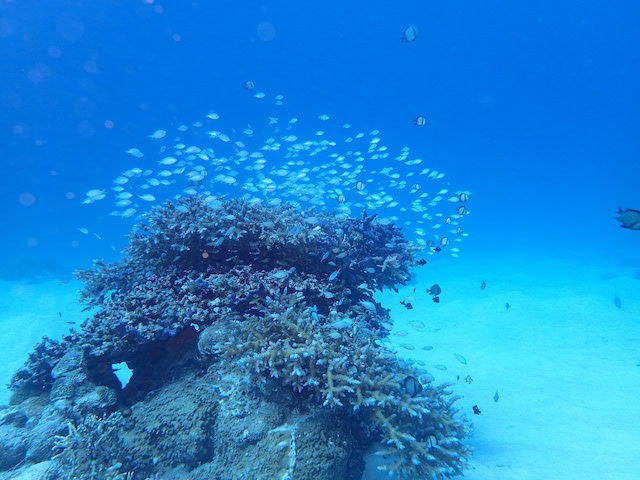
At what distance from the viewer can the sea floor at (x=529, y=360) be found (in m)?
5.97

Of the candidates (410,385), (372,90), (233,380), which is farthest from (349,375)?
(372,90)

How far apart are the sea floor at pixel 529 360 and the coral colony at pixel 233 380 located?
3.18ft

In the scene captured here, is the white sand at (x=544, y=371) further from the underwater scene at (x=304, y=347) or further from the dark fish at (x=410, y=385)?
the dark fish at (x=410, y=385)

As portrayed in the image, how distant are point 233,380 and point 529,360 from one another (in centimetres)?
964

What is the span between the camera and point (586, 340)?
39.2 ft

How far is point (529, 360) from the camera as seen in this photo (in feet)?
34.3

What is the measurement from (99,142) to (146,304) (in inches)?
2977

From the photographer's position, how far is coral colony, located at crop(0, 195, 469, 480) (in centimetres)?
421

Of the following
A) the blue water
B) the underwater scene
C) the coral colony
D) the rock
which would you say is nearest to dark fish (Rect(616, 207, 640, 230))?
the underwater scene

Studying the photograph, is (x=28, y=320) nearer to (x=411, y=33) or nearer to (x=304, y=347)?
(x=304, y=347)

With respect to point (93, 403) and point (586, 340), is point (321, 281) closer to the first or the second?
point (93, 403)

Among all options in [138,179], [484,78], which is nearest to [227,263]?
[138,179]

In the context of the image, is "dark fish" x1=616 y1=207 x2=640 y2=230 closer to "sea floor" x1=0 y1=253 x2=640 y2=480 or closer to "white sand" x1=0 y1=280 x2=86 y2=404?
"sea floor" x1=0 y1=253 x2=640 y2=480

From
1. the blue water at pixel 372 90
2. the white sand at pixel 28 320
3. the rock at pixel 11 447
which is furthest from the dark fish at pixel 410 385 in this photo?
the blue water at pixel 372 90
